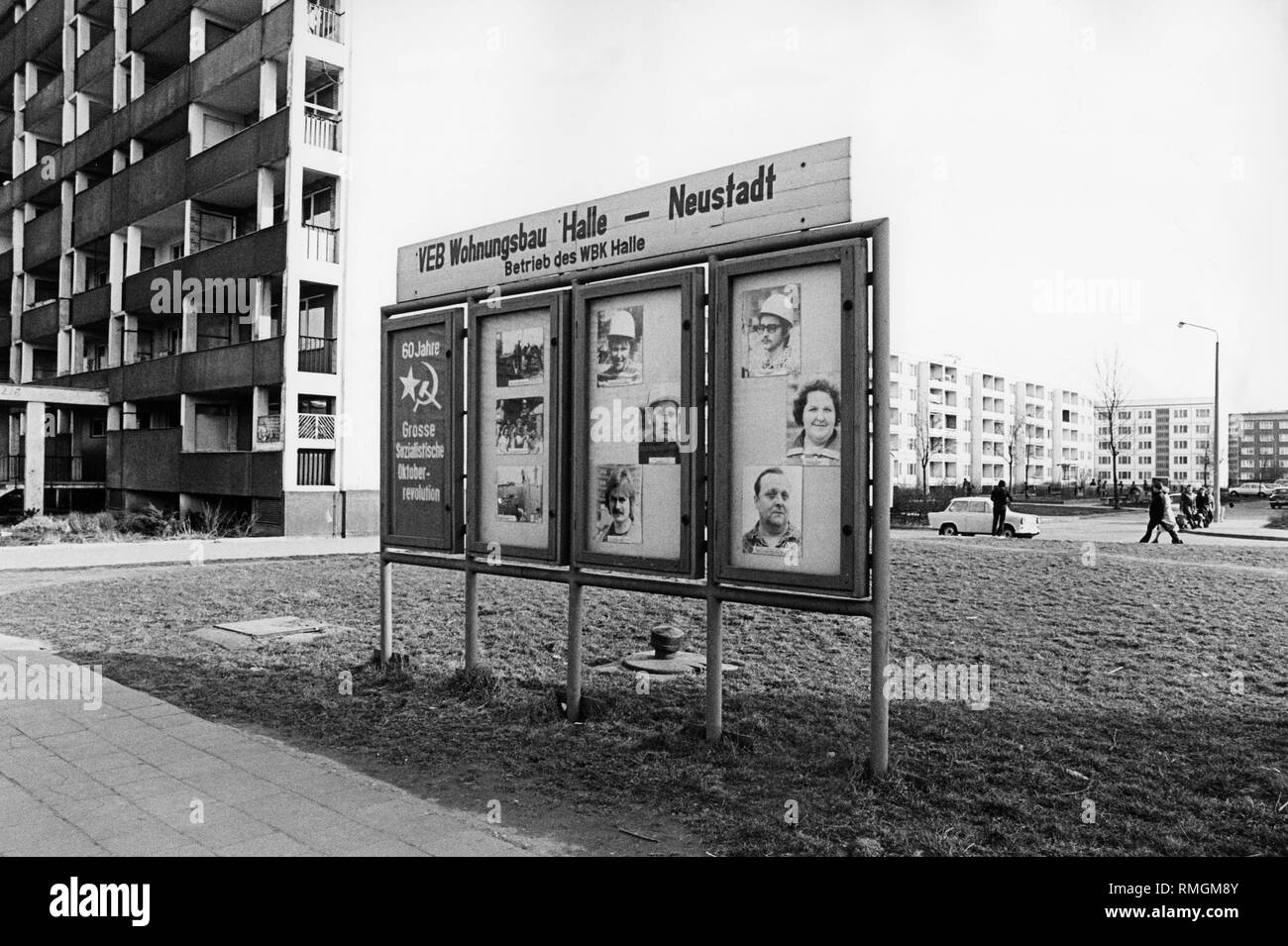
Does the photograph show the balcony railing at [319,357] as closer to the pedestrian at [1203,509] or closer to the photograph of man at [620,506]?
the photograph of man at [620,506]

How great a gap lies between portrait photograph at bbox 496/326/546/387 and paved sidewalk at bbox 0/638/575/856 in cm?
282

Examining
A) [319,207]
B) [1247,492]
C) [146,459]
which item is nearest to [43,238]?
[146,459]

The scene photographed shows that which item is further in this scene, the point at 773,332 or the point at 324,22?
the point at 324,22

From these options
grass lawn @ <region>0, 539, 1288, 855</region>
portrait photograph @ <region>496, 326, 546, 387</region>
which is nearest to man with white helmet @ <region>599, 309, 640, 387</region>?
portrait photograph @ <region>496, 326, 546, 387</region>

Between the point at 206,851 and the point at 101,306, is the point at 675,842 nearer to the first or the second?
the point at 206,851

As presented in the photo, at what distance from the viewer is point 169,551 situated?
20.5m

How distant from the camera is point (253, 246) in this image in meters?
26.8

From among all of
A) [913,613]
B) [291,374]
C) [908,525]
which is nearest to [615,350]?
[913,613]

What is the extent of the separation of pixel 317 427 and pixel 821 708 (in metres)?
22.2

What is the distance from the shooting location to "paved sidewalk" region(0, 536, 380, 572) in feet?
59.0

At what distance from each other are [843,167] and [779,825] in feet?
10.6

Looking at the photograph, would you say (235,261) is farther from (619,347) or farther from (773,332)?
(773,332)

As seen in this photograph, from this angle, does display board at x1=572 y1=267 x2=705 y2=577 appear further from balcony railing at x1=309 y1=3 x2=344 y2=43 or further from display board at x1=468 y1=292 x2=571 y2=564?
balcony railing at x1=309 y1=3 x2=344 y2=43

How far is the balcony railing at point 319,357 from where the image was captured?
26.8m
